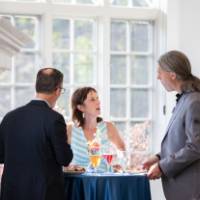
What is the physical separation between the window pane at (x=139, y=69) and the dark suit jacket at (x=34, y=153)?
7.56 ft

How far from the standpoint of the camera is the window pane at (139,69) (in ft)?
16.9

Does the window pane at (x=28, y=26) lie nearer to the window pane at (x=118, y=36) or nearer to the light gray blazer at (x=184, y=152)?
the window pane at (x=118, y=36)

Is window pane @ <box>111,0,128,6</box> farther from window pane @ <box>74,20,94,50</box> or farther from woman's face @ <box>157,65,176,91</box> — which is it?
woman's face @ <box>157,65,176,91</box>

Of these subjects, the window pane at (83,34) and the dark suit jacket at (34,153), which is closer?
the dark suit jacket at (34,153)

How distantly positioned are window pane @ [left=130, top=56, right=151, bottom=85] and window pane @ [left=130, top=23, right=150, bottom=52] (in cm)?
10

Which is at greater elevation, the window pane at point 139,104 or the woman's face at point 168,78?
the woman's face at point 168,78

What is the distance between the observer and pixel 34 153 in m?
2.89

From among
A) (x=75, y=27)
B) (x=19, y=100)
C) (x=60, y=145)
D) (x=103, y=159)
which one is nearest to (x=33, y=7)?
(x=75, y=27)

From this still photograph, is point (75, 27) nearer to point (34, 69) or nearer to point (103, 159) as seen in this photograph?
point (34, 69)

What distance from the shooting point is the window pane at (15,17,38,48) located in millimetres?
4840

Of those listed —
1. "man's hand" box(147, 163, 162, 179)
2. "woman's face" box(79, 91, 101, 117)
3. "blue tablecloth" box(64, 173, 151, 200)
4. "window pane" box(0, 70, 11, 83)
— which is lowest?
"blue tablecloth" box(64, 173, 151, 200)

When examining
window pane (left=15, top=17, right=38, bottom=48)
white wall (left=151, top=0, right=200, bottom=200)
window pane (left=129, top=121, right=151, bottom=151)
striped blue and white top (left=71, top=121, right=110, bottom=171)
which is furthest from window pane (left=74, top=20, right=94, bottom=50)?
striped blue and white top (left=71, top=121, right=110, bottom=171)

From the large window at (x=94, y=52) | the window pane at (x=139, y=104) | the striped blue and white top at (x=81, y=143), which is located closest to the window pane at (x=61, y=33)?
the large window at (x=94, y=52)

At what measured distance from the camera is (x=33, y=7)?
4758 millimetres
